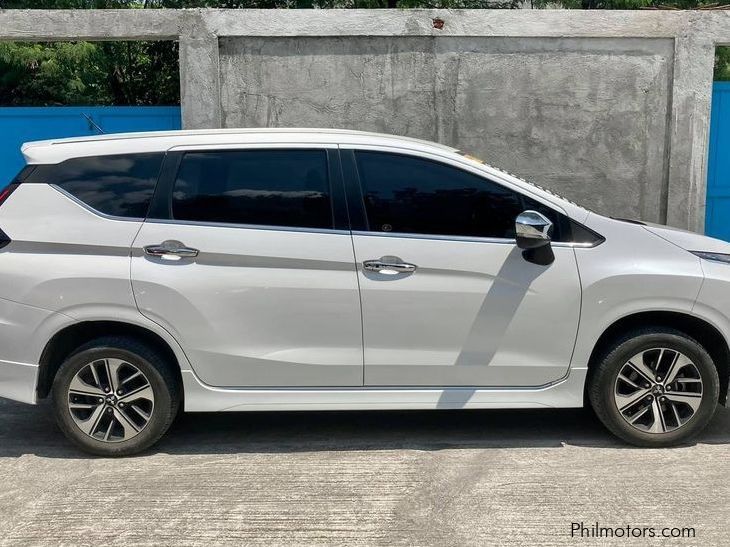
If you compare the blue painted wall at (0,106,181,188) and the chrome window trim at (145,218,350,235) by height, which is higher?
the blue painted wall at (0,106,181,188)

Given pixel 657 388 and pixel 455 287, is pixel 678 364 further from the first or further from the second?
pixel 455 287

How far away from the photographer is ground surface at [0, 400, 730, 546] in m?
3.60

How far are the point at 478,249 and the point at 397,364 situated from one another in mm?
826

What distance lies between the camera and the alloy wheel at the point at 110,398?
4.42 m

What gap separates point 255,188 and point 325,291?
29.6 inches

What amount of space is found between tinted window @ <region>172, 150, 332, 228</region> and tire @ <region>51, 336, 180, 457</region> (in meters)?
0.88

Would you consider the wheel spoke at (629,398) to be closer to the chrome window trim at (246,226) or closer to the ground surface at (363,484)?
the ground surface at (363,484)

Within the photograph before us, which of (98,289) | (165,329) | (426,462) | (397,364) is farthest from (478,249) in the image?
(98,289)

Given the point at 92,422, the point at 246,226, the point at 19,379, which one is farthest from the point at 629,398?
the point at 19,379

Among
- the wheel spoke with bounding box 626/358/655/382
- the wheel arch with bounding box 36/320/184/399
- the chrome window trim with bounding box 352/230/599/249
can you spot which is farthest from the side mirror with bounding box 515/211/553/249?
the wheel arch with bounding box 36/320/184/399

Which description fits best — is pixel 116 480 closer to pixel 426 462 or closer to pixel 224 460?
pixel 224 460

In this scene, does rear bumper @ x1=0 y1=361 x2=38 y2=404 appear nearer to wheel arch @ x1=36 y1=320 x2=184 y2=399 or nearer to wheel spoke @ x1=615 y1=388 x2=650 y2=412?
wheel arch @ x1=36 y1=320 x2=184 y2=399

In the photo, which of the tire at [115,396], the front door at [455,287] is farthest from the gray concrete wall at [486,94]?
the tire at [115,396]

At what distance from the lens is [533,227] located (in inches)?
167
